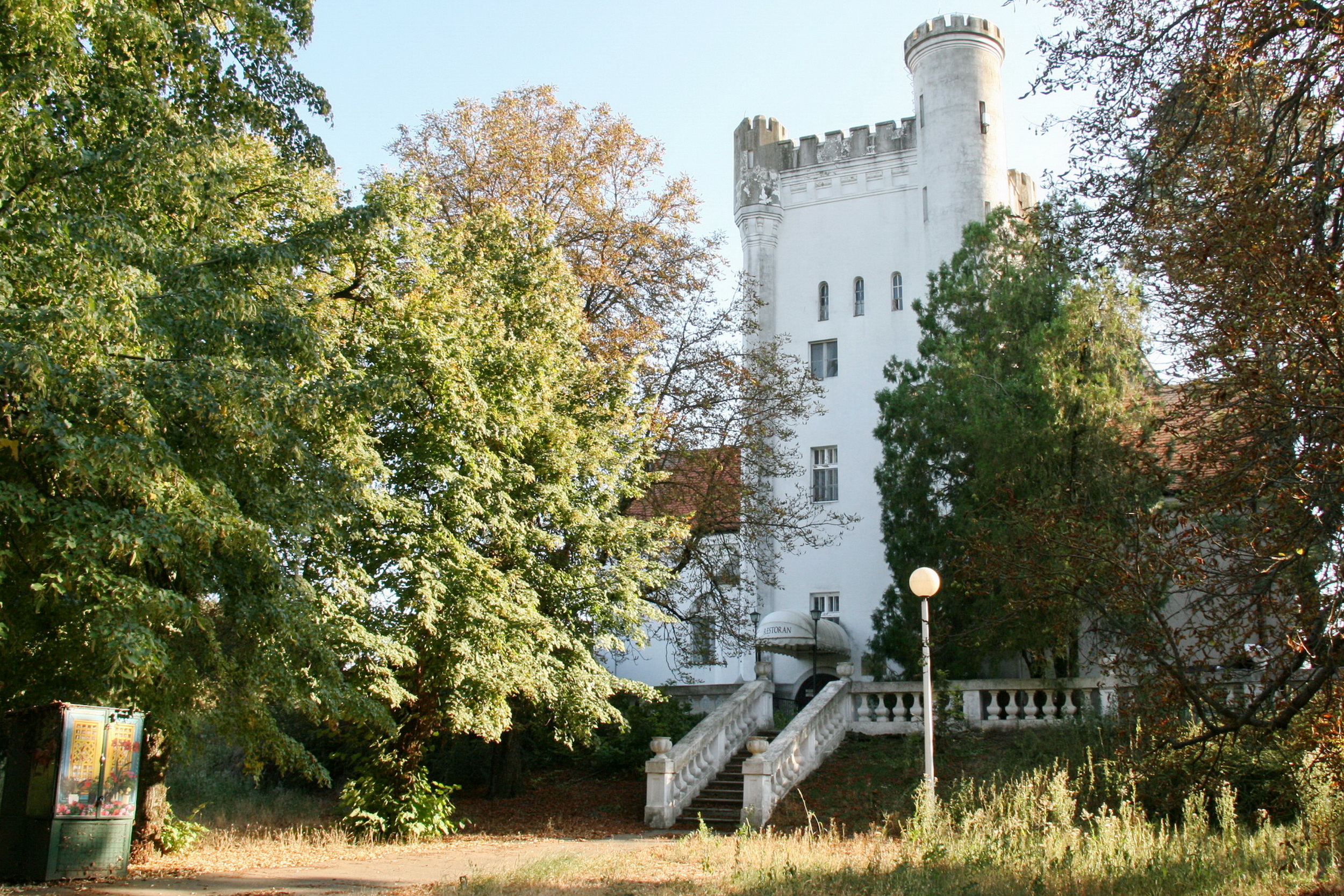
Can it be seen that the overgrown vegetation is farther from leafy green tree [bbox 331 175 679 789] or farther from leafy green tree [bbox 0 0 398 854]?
leafy green tree [bbox 331 175 679 789]

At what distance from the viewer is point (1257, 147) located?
9211mm

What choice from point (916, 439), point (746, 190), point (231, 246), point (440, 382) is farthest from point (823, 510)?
point (231, 246)

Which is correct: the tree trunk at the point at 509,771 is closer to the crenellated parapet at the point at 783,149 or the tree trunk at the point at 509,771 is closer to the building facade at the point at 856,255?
the building facade at the point at 856,255

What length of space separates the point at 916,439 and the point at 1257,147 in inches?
618

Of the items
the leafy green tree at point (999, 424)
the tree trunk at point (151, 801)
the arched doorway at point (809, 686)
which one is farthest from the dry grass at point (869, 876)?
the arched doorway at point (809, 686)

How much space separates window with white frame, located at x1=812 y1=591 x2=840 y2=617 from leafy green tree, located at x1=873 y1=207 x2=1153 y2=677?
5.51 m

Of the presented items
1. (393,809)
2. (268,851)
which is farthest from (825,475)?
(268,851)

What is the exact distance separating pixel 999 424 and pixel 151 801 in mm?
15175

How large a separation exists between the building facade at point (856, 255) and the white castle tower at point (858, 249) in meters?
0.04

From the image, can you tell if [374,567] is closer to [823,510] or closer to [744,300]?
[744,300]

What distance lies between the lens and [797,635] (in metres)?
29.5

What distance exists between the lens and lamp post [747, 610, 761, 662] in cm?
2776

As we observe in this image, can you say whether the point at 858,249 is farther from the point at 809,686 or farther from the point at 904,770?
the point at 904,770

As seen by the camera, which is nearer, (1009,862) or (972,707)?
(1009,862)
